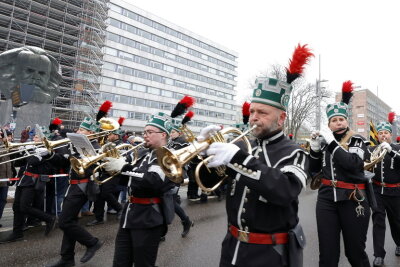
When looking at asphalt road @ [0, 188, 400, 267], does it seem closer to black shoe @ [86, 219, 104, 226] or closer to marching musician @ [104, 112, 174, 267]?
black shoe @ [86, 219, 104, 226]

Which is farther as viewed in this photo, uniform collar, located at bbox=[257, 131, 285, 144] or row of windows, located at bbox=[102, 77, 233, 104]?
row of windows, located at bbox=[102, 77, 233, 104]

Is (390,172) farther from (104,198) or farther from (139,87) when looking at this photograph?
(139,87)

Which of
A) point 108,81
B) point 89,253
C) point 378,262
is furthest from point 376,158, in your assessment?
point 108,81

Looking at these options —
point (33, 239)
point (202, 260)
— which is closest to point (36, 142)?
point (33, 239)

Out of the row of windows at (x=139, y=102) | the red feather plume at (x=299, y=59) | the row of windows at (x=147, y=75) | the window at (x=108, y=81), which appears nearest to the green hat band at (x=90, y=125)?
the red feather plume at (x=299, y=59)

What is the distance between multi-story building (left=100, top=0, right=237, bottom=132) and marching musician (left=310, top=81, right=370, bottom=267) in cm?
4759

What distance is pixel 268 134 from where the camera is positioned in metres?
2.37

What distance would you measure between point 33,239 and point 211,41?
6970cm

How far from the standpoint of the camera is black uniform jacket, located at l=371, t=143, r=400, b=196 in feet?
17.1

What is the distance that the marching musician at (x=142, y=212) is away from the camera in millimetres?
3242

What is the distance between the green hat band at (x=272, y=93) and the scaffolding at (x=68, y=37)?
3872cm

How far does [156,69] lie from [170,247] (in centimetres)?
5445

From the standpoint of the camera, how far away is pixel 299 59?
2.48m

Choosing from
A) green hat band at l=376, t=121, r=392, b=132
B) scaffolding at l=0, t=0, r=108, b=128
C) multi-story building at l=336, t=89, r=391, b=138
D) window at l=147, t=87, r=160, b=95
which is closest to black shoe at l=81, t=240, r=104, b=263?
green hat band at l=376, t=121, r=392, b=132
